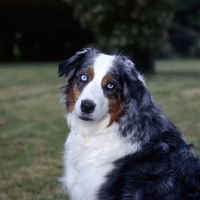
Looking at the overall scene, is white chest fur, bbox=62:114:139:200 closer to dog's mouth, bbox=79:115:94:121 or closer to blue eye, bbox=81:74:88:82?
dog's mouth, bbox=79:115:94:121

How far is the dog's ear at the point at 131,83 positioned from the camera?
180 inches

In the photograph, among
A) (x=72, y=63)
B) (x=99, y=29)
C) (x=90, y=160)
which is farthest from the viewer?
(x=99, y=29)

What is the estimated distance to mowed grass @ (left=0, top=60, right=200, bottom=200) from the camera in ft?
23.4

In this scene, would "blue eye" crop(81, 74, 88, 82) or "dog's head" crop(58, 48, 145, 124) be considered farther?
"blue eye" crop(81, 74, 88, 82)

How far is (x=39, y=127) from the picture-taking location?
1104cm

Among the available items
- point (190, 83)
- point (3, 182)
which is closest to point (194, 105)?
point (190, 83)

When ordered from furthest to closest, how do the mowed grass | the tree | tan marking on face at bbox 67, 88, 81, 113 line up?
the tree
the mowed grass
tan marking on face at bbox 67, 88, 81, 113

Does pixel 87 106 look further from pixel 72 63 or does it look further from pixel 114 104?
pixel 72 63

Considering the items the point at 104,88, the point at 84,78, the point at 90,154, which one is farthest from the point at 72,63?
the point at 90,154

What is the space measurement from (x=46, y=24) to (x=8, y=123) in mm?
27868

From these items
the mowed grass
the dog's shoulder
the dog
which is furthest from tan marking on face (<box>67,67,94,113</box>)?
the mowed grass

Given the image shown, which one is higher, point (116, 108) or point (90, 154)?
point (116, 108)

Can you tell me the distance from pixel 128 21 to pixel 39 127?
1135 centimetres

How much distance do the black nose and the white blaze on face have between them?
0.03 metres
